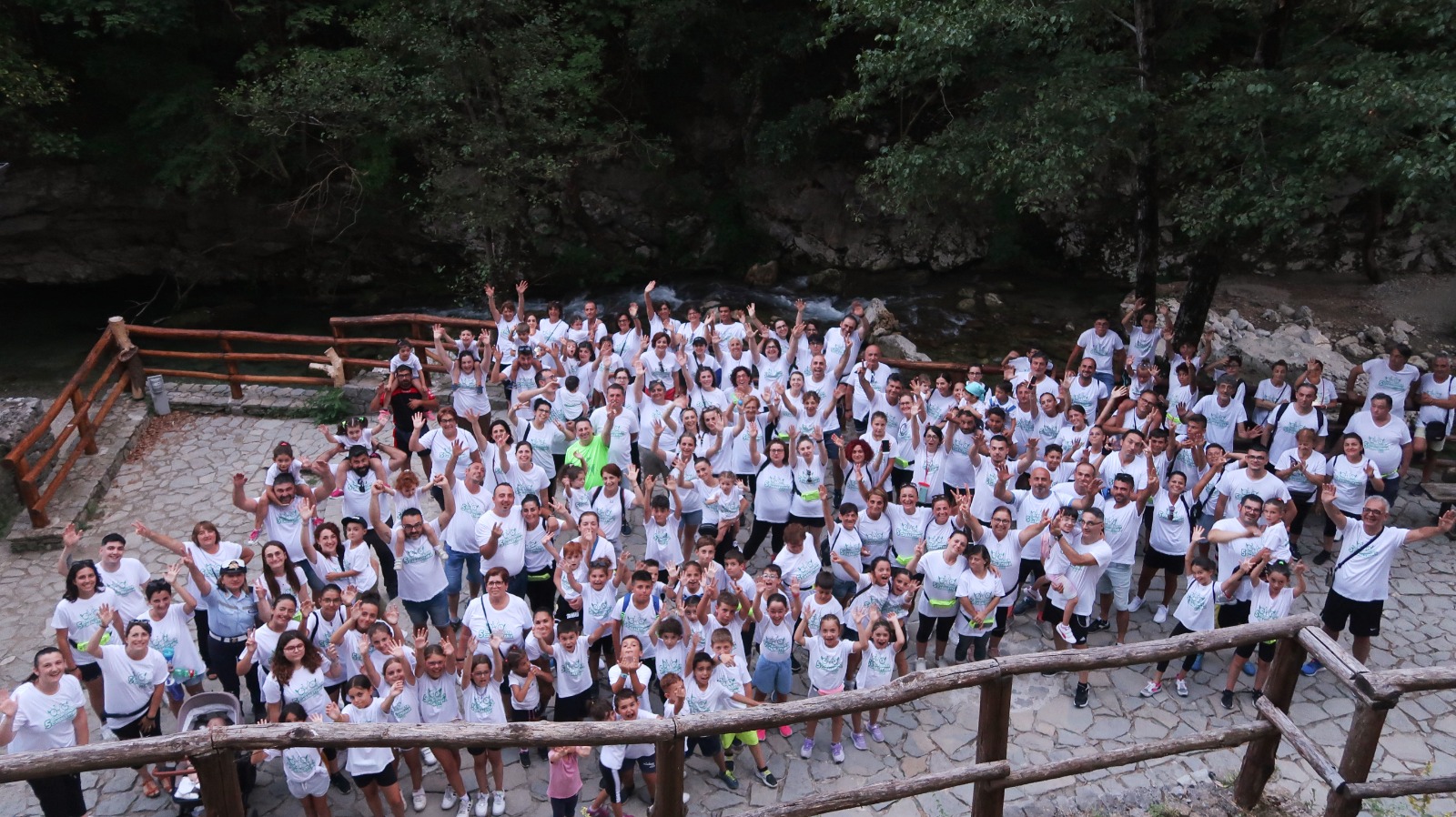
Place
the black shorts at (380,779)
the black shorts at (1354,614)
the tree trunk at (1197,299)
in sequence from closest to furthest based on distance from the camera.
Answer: the black shorts at (380,779)
the black shorts at (1354,614)
the tree trunk at (1197,299)

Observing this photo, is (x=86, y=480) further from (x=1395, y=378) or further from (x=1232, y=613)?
(x=1395, y=378)

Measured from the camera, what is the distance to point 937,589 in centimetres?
786

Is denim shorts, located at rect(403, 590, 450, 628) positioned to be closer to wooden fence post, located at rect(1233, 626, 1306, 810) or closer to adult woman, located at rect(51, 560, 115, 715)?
adult woman, located at rect(51, 560, 115, 715)

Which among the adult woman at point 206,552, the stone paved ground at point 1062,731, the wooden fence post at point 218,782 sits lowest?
the stone paved ground at point 1062,731

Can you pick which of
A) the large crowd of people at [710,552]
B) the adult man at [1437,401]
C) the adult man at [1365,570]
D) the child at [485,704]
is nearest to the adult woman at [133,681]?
the large crowd of people at [710,552]

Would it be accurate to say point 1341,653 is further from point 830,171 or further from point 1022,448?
point 830,171

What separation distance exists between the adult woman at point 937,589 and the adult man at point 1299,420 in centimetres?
381

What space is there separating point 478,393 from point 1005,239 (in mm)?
13917

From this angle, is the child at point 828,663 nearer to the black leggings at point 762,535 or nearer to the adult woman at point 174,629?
the black leggings at point 762,535

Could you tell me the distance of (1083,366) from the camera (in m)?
10.0

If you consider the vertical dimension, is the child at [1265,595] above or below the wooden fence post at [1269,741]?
below

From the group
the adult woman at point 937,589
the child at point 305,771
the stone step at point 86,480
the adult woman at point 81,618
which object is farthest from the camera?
the stone step at point 86,480

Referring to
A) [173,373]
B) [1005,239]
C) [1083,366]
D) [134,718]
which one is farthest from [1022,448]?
[1005,239]

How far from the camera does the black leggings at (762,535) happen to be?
357 inches
